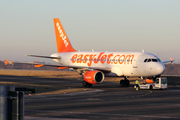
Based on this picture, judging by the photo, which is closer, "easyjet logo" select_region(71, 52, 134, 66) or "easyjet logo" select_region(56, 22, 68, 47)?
"easyjet logo" select_region(71, 52, 134, 66)

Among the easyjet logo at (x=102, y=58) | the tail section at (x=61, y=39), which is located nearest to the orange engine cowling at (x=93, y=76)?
the easyjet logo at (x=102, y=58)

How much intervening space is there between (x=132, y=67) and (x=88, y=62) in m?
9.35

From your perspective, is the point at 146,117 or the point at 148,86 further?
the point at 148,86

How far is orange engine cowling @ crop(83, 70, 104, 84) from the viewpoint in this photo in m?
46.4

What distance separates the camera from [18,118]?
8195 mm

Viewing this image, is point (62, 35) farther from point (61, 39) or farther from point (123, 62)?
point (123, 62)

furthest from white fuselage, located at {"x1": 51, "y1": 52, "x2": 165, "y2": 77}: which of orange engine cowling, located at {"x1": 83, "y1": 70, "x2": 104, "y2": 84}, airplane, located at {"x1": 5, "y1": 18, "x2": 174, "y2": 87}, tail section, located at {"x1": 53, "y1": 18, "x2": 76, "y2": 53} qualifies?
tail section, located at {"x1": 53, "y1": 18, "x2": 76, "y2": 53}

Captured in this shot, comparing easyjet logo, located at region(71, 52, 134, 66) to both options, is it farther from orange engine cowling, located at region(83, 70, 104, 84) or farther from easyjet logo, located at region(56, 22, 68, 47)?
easyjet logo, located at region(56, 22, 68, 47)

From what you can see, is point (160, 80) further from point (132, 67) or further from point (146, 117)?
point (146, 117)

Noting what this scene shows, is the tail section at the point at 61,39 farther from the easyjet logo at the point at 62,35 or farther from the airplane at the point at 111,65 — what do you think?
the airplane at the point at 111,65

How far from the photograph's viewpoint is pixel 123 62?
48.8m

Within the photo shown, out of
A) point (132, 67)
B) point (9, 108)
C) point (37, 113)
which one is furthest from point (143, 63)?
point (9, 108)

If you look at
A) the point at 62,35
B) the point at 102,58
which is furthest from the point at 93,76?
the point at 62,35

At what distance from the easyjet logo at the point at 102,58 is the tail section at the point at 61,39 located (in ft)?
15.9
